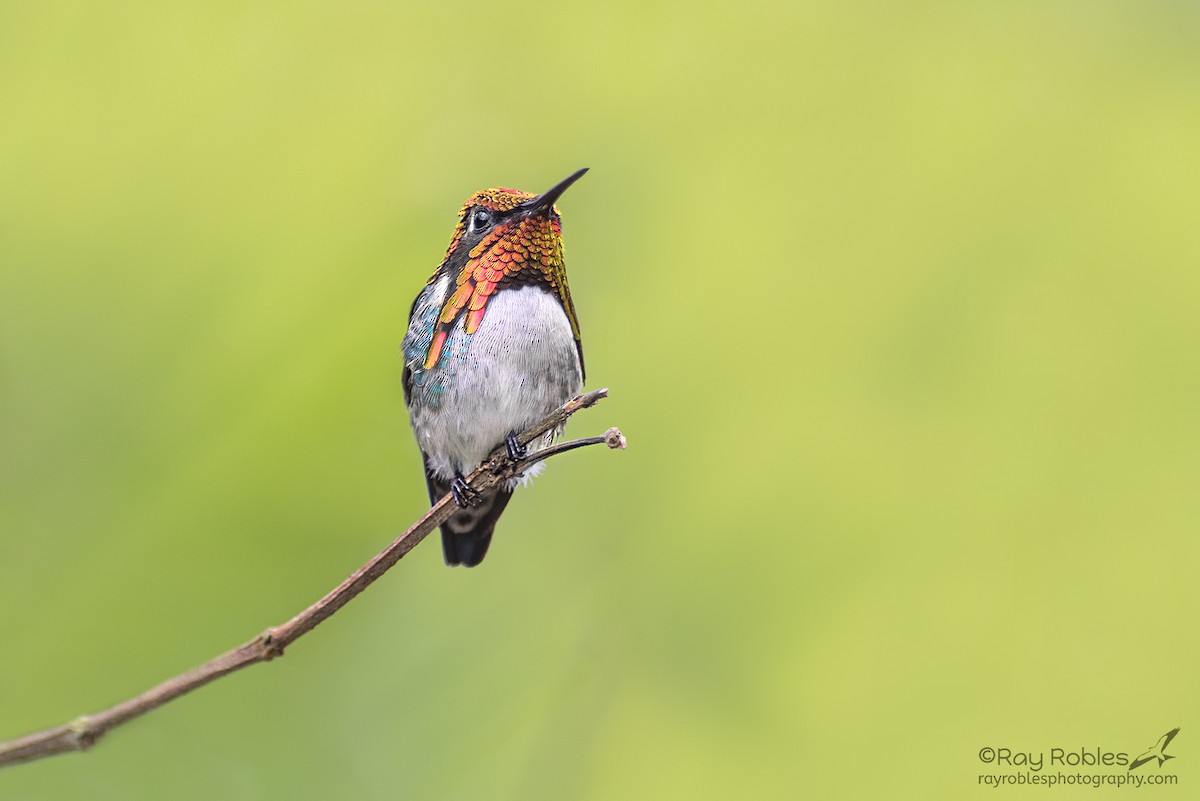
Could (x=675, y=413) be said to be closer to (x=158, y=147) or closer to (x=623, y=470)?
(x=623, y=470)

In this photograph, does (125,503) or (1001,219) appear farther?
(1001,219)

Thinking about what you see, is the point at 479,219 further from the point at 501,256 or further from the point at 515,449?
the point at 515,449

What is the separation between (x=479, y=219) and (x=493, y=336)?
258mm

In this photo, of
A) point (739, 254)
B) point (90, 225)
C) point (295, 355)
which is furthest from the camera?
point (739, 254)

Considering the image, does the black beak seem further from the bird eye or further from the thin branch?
the thin branch

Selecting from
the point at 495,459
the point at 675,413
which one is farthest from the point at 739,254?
the point at 495,459

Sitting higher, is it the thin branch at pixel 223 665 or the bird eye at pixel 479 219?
the bird eye at pixel 479 219

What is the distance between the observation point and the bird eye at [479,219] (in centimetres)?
224

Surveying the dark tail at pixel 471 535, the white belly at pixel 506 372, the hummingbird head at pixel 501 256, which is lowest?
the dark tail at pixel 471 535

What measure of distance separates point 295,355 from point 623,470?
856 millimetres

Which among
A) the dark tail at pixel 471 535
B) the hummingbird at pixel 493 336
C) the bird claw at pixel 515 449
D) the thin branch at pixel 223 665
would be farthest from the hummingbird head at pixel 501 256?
the thin branch at pixel 223 665

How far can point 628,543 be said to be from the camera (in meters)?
2.69

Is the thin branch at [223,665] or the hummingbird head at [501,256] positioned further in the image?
the hummingbird head at [501,256]

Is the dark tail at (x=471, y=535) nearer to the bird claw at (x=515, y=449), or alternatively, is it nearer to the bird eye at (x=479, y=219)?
the bird claw at (x=515, y=449)
